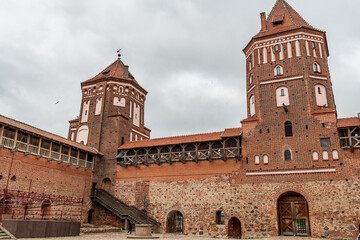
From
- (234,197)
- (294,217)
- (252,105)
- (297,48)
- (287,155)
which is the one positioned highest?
(297,48)

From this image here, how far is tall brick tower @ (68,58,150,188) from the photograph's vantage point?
89.4ft

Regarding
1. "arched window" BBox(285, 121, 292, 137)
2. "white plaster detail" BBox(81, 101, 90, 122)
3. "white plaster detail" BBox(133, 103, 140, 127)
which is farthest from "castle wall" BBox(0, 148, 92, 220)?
"arched window" BBox(285, 121, 292, 137)

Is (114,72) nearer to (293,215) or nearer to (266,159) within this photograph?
(266,159)

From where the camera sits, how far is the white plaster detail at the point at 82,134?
28.8 meters

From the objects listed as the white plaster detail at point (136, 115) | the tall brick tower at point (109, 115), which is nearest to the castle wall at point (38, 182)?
the tall brick tower at point (109, 115)

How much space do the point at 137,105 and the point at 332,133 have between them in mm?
18831

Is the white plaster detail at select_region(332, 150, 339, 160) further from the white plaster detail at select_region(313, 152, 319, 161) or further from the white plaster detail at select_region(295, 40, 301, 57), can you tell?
the white plaster detail at select_region(295, 40, 301, 57)

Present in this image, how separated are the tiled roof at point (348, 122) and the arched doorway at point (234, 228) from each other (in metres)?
9.50

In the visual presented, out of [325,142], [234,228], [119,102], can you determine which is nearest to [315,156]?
[325,142]

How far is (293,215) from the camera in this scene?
65.0ft

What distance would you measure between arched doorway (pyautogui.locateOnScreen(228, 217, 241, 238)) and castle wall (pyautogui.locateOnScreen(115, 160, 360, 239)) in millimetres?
437

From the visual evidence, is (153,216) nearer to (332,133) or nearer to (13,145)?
(13,145)

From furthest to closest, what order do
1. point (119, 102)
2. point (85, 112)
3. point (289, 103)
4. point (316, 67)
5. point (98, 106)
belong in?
point (85, 112), point (119, 102), point (98, 106), point (316, 67), point (289, 103)

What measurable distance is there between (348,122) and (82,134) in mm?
22604
